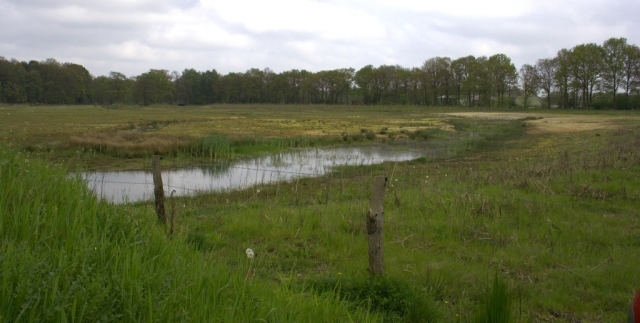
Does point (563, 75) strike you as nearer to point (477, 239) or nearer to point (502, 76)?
point (502, 76)

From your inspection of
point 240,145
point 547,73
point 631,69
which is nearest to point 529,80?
point 547,73

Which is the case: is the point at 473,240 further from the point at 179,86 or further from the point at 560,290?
the point at 179,86

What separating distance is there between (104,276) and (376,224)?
2.67 meters

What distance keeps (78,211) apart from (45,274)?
145cm

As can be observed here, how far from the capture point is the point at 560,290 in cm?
544

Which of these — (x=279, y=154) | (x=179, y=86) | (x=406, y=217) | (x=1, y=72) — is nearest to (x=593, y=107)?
(x=279, y=154)

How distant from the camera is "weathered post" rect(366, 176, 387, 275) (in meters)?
4.87

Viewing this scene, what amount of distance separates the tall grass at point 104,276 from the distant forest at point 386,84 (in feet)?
283

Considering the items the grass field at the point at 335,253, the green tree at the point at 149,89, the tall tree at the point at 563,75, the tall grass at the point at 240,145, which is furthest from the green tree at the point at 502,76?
the grass field at the point at 335,253

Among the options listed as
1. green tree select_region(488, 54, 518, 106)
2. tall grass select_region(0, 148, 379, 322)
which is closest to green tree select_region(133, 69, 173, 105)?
green tree select_region(488, 54, 518, 106)

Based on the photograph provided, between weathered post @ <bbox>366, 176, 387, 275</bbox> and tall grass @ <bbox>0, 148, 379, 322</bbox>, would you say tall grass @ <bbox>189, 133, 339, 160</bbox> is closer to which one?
tall grass @ <bbox>0, 148, 379, 322</bbox>

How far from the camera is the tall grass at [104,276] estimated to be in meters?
2.79

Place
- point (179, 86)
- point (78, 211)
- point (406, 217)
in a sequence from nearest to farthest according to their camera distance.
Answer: point (78, 211) → point (406, 217) → point (179, 86)

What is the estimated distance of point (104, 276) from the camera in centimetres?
318
